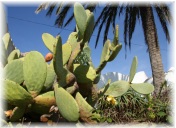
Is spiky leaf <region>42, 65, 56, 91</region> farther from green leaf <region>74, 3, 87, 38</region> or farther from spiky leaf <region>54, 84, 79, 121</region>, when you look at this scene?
green leaf <region>74, 3, 87, 38</region>

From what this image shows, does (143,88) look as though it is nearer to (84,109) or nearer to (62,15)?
(84,109)

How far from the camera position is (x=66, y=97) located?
102cm

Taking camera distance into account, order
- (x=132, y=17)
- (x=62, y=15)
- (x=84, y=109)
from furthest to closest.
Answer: (x=132, y=17)
(x=62, y=15)
(x=84, y=109)

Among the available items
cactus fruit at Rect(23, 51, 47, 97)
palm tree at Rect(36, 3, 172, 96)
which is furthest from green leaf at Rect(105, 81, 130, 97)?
palm tree at Rect(36, 3, 172, 96)

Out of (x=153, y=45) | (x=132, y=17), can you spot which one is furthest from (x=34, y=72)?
(x=132, y=17)

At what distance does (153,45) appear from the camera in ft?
25.1

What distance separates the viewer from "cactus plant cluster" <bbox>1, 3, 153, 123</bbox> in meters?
1.01

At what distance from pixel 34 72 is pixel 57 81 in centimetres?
11

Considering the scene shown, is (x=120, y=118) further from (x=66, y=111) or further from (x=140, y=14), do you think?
(x=140, y=14)

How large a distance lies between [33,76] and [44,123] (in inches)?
7.0

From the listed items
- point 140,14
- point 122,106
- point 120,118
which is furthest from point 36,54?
point 140,14

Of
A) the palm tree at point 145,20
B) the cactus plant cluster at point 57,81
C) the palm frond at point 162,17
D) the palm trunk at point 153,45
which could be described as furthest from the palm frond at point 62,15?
the cactus plant cluster at point 57,81

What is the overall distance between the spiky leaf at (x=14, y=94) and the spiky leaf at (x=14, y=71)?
0.07m

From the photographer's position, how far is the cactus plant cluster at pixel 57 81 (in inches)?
39.9
